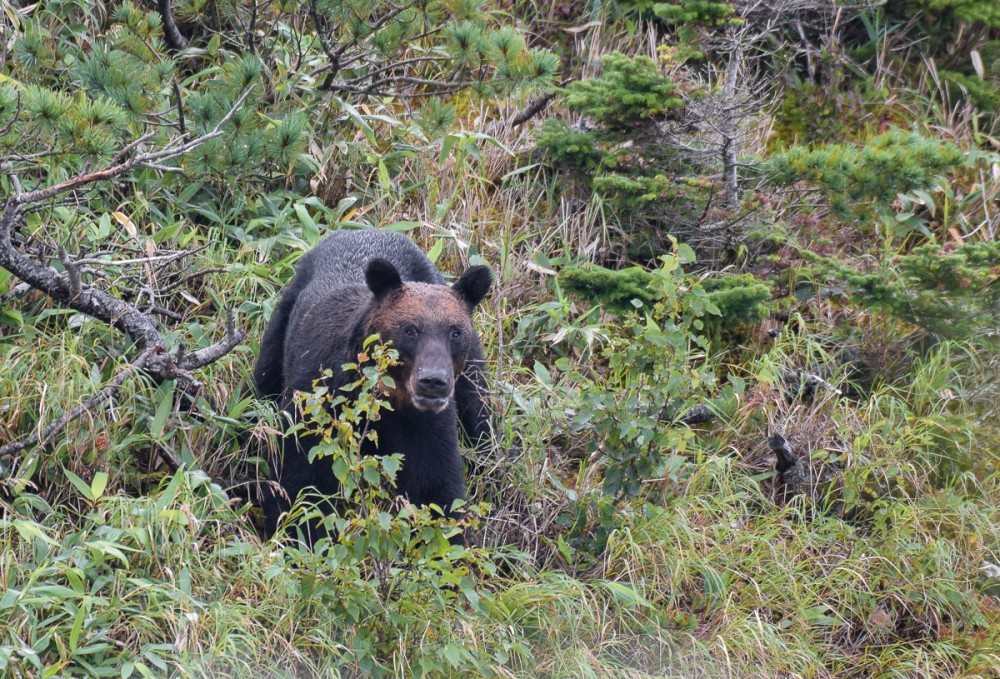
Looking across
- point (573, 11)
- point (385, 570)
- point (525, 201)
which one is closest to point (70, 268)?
point (385, 570)

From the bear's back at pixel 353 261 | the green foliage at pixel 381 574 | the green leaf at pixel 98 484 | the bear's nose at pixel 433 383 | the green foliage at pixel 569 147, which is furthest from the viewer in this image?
the green foliage at pixel 569 147

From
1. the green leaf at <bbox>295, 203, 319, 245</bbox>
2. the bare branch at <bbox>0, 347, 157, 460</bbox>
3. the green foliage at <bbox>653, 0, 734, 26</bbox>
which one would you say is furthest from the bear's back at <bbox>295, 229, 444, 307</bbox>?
the green foliage at <bbox>653, 0, 734, 26</bbox>

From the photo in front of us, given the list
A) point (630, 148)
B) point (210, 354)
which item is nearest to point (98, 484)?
point (210, 354)

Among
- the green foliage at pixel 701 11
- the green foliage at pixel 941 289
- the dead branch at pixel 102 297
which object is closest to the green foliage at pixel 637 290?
the green foliage at pixel 941 289

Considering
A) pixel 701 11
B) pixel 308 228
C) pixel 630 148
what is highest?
pixel 701 11

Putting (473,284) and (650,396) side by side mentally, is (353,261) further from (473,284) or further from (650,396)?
(650,396)

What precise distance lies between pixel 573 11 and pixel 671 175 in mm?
2309

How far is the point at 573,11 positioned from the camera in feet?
28.6

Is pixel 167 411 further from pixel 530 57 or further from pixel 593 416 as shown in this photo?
pixel 530 57

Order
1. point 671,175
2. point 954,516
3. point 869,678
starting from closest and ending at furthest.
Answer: point 869,678 < point 954,516 < point 671,175

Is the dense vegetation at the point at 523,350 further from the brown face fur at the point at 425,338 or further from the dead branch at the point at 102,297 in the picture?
the brown face fur at the point at 425,338

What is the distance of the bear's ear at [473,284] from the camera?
5535 millimetres

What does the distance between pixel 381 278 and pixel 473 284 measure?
18.4 inches

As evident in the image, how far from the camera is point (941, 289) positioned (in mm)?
5984
